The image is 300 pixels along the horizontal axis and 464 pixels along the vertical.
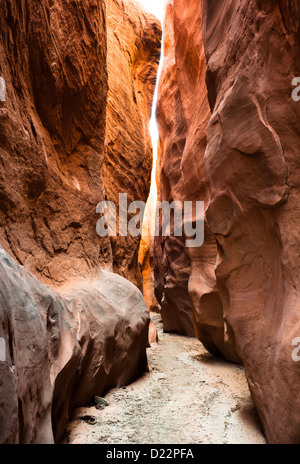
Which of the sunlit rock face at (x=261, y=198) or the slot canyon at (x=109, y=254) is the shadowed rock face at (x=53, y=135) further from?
the sunlit rock face at (x=261, y=198)

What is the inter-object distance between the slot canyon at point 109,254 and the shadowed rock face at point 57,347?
2 centimetres

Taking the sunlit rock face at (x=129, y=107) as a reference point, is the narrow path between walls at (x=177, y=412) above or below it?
below

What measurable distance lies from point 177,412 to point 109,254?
3113 mm

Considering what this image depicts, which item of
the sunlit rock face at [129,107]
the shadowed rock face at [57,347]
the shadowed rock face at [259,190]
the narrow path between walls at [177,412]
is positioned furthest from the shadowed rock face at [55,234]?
the sunlit rock face at [129,107]

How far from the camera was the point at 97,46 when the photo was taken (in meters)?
5.48

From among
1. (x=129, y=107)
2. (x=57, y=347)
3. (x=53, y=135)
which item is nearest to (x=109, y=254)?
(x=53, y=135)

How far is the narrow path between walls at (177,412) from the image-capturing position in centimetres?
273

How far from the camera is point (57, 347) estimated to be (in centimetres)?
267

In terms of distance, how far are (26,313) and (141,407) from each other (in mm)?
1962

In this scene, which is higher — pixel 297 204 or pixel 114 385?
pixel 297 204

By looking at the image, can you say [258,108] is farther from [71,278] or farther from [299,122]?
[71,278]

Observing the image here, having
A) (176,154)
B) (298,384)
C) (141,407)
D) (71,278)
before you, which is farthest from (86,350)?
(176,154)

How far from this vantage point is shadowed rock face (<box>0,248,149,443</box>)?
6.20 ft

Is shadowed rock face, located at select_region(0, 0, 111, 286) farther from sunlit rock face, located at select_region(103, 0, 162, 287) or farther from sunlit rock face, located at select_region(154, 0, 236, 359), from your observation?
sunlit rock face, located at select_region(103, 0, 162, 287)
